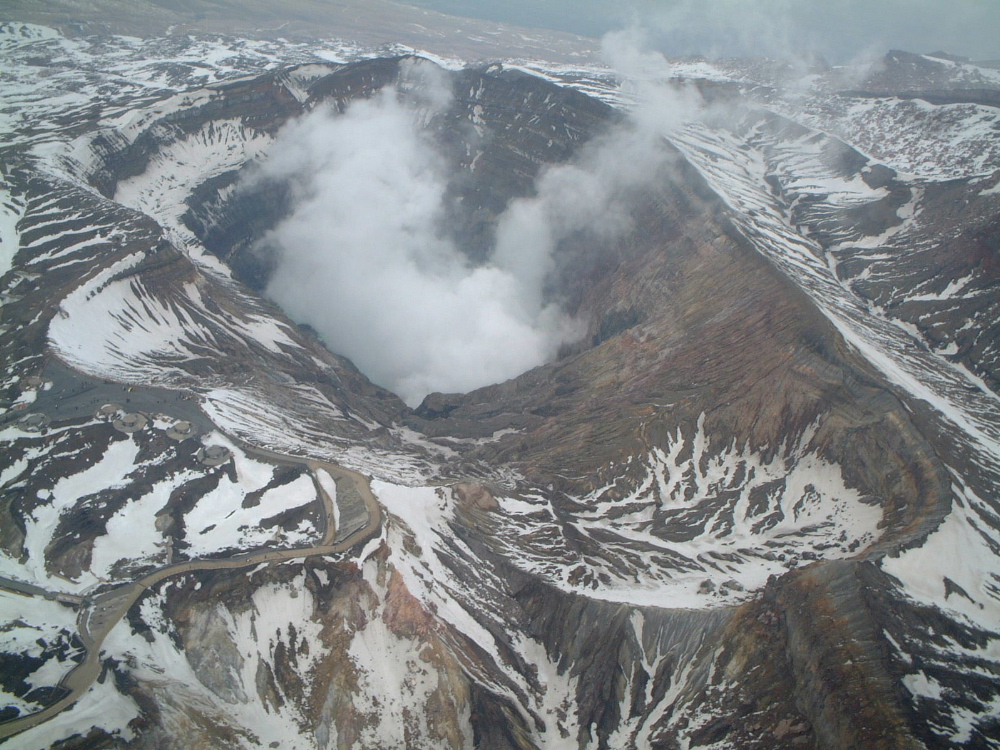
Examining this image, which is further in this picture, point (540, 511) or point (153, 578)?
point (540, 511)

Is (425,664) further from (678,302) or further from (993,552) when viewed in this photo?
(678,302)

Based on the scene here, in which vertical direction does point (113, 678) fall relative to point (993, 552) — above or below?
below

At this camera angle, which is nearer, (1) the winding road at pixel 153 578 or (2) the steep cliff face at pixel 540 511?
(1) the winding road at pixel 153 578

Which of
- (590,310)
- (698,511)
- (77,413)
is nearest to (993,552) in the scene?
(698,511)

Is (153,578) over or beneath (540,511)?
over

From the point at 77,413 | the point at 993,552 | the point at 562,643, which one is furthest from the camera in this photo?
the point at 77,413
